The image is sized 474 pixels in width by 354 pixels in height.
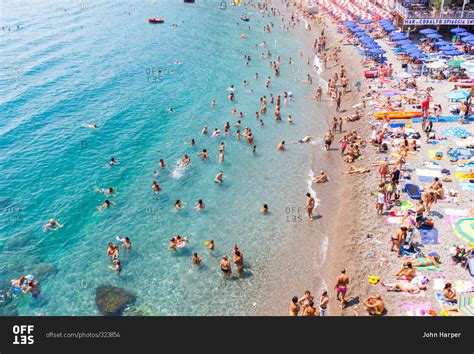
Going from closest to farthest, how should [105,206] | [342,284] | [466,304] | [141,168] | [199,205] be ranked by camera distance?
[466,304] → [342,284] → [199,205] → [105,206] → [141,168]

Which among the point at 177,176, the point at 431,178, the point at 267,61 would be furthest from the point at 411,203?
the point at 267,61

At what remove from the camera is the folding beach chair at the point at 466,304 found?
52.1ft

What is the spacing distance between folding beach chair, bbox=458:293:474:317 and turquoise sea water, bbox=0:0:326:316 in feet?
30.5

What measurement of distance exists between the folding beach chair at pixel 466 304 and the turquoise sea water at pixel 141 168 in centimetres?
930

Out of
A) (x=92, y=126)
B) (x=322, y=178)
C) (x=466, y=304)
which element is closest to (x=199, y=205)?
(x=322, y=178)

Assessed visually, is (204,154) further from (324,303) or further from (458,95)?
(458,95)

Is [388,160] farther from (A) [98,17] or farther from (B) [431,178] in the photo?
(A) [98,17]

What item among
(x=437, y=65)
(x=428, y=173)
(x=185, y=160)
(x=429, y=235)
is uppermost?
(x=437, y=65)

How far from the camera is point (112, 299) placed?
19.4 meters

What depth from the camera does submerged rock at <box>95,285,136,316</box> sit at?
62.0 ft

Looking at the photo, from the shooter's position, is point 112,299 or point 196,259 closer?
point 112,299

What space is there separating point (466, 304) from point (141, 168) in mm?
23559

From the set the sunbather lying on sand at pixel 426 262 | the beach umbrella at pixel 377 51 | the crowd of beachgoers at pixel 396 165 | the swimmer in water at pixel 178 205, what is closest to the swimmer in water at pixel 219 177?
the crowd of beachgoers at pixel 396 165

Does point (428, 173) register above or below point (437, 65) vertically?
below
